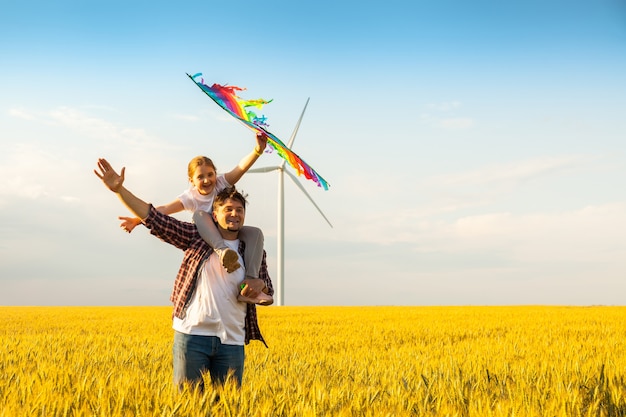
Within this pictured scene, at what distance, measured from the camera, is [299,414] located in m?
4.40

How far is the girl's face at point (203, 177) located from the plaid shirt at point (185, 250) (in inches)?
18.9

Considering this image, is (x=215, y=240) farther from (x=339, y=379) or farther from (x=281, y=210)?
(x=281, y=210)

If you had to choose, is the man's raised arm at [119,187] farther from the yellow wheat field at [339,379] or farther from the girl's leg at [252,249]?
the yellow wheat field at [339,379]

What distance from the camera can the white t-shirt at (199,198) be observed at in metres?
5.74

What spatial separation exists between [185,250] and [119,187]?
2.48 ft

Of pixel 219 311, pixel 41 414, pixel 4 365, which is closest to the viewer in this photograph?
pixel 41 414

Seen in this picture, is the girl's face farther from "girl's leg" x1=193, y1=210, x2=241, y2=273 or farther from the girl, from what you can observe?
"girl's leg" x1=193, y1=210, x2=241, y2=273

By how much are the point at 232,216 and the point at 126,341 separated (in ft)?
27.9

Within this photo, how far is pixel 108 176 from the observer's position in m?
4.68

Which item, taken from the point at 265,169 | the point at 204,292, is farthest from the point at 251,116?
the point at 265,169

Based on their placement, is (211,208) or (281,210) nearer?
(211,208)

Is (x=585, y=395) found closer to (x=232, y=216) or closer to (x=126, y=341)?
(x=232, y=216)

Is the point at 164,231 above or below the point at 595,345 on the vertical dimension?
above

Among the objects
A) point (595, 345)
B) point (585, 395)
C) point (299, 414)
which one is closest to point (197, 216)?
→ point (299, 414)
